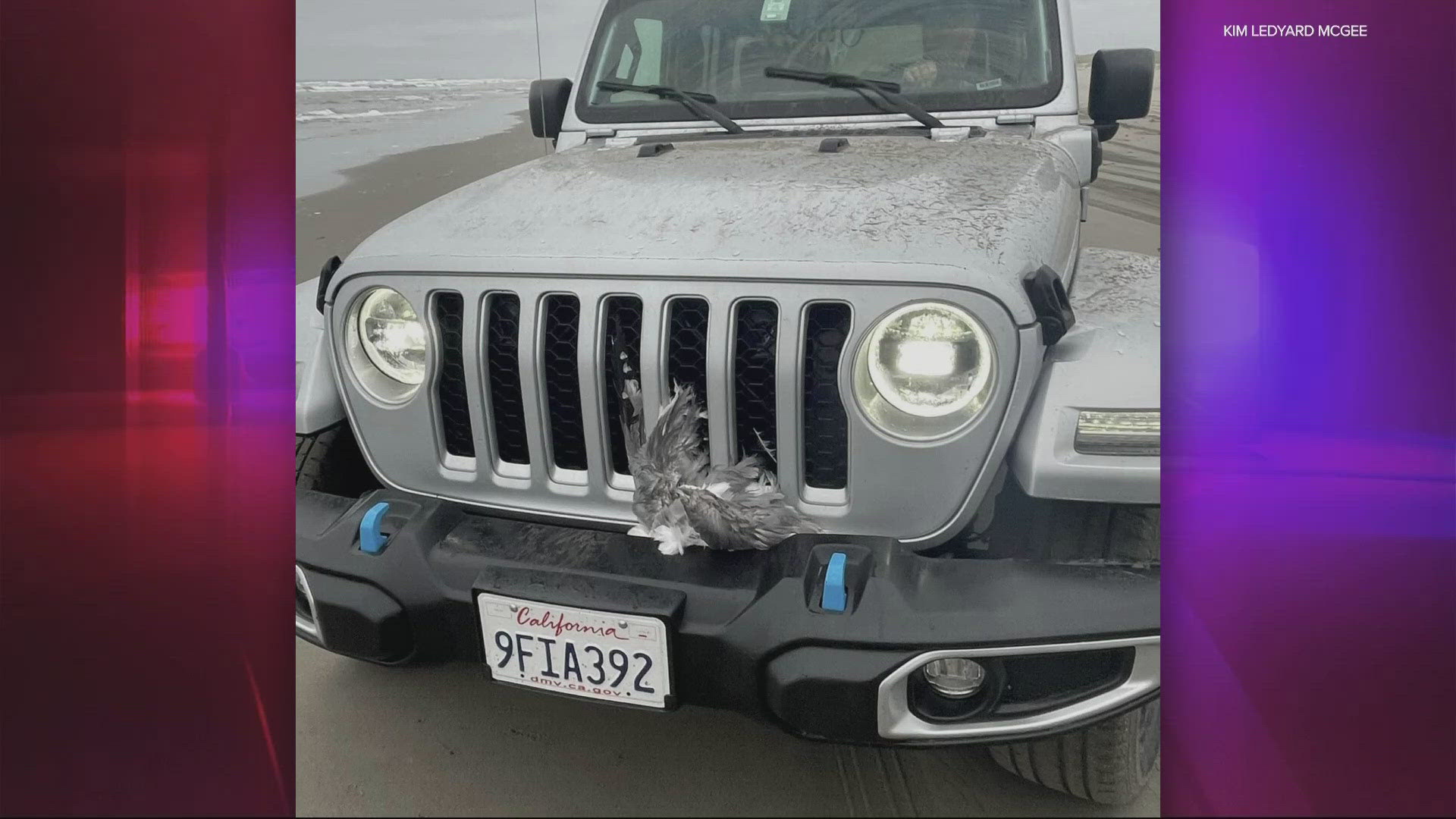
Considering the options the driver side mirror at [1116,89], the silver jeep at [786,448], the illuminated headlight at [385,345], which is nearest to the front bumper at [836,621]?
the silver jeep at [786,448]

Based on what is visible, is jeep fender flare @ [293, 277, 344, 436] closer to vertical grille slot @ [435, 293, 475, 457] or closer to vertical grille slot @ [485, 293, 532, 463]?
vertical grille slot @ [435, 293, 475, 457]

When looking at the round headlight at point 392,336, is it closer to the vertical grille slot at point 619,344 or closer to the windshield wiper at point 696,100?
the vertical grille slot at point 619,344

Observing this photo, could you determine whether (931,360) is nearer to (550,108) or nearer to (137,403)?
(137,403)

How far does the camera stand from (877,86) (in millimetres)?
2428

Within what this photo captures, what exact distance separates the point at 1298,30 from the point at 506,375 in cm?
147

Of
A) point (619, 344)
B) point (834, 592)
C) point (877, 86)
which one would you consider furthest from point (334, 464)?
point (877, 86)

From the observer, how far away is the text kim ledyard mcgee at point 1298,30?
1.46m

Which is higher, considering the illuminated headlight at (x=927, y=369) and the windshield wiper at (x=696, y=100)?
the windshield wiper at (x=696, y=100)

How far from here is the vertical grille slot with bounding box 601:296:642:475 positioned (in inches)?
64.3

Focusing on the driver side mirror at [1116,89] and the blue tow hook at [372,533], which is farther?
the driver side mirror at [1116,89]

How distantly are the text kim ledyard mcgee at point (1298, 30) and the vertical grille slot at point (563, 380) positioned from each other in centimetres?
118

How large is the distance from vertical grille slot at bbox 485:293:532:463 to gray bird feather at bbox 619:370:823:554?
0.96 feet

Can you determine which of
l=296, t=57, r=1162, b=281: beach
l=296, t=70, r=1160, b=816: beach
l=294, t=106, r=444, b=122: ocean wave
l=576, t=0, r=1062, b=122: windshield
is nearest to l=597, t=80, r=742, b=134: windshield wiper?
l=576, t=0, r=1062, b=122: windshield

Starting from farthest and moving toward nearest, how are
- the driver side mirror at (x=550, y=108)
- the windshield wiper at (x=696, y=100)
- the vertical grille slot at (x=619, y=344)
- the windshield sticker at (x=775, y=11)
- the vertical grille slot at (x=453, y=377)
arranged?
the driver side mirror at (x=550, y=108) < the windshield sticker at (x=775, y=11) < the windshield wiper at (x=696, y=100) < the vertical grille slot at (x=453, y=377) < the vertical grille slot at (x=619, y=344)
